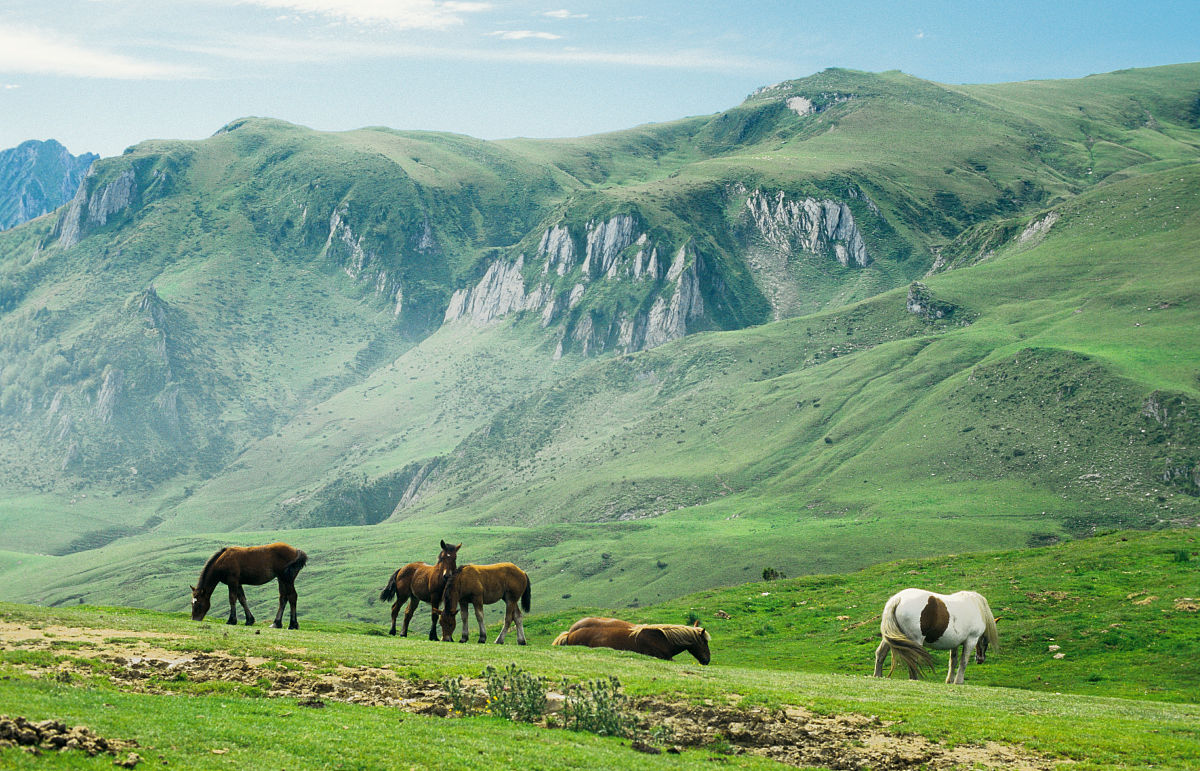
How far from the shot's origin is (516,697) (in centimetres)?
2314

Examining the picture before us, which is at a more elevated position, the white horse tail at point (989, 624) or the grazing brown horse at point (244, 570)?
the grazing brown horse at point (244, 570)

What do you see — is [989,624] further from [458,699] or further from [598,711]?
[458,699]

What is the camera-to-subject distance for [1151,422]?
149m

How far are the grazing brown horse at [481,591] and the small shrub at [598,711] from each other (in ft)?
42.8

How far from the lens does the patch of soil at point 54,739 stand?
622 inches

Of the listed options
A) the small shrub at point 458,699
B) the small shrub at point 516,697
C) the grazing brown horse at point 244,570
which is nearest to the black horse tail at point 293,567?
the grazing brown horse at point 244,570

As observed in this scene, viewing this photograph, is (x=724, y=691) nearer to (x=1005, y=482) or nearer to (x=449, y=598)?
(x=449, y=598)

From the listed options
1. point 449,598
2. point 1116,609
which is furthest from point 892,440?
point 449,598

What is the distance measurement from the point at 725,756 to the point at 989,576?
4489cm

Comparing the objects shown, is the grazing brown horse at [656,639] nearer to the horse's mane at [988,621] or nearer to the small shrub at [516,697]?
the horse's mane at [988,621]

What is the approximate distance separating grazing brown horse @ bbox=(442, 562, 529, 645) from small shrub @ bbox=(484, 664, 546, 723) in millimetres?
12337

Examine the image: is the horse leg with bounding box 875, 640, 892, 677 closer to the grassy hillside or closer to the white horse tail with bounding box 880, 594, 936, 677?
the white horse tail with bounding box 880, 594, 936, 677

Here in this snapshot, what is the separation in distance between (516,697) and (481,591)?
1462cm

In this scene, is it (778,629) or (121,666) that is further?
(778,629)
